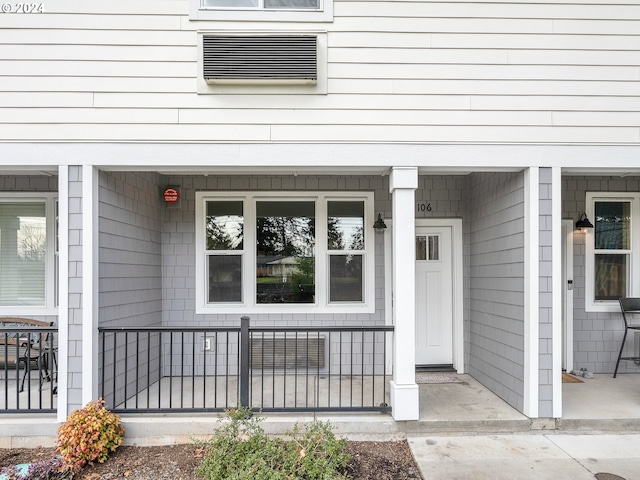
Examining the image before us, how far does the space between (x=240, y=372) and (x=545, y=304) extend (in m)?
2.84

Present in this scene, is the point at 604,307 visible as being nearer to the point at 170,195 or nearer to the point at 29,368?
the point at 170,195


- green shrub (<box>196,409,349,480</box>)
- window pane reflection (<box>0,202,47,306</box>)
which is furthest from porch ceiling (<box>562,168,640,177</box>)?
window pane reflection (<box>0,202,47,306</box>)

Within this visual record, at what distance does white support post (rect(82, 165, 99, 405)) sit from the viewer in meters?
3.68

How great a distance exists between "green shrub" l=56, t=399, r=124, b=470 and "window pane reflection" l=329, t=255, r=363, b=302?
107 inches

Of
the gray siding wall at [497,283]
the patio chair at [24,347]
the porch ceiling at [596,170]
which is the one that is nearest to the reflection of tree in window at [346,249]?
the gray siding wall at [497,283]

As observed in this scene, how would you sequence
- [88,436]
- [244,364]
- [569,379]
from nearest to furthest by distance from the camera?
[88,436]
[244,364]
[569,379]

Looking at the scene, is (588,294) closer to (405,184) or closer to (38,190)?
(405,184)

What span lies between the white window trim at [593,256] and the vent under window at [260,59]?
3956 mm

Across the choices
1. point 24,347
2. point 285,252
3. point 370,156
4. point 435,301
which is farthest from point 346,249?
point 24,347

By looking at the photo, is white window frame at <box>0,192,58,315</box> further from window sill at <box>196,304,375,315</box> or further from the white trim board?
the white trim board

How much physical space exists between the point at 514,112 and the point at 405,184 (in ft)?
4.00

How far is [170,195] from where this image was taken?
516cm

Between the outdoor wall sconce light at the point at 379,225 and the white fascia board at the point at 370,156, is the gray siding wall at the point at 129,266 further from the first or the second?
the outdoor wall sconce light at the point at 379,225

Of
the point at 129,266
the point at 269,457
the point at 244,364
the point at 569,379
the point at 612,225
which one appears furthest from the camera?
the point at 612,225
